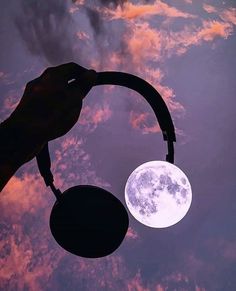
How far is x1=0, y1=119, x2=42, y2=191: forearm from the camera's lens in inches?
54.9

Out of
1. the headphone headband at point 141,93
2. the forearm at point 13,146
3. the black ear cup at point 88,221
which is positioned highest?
the forearm at point 13,146

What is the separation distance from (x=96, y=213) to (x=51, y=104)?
1177mm

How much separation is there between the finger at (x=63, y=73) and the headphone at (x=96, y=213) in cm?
51

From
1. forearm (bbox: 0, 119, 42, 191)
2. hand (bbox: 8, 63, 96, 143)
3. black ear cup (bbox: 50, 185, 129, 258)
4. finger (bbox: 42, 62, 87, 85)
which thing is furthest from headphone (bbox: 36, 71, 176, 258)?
forearm (bbox: 0, 119, 42, 191)

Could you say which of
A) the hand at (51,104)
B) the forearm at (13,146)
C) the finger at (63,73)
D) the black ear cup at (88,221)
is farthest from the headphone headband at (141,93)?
the forearm at (13,146)

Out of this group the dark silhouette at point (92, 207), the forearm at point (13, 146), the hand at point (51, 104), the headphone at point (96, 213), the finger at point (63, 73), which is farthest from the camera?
the headphone at point (96, 213)

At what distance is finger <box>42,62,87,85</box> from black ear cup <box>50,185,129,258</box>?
100 centimetres

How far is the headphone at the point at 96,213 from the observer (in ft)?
8.05

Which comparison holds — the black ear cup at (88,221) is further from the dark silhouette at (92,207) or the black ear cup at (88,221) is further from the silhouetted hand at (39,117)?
the silhouetted hand at (39,117)

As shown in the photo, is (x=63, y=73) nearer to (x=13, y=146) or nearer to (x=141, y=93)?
(x=13, y=146)

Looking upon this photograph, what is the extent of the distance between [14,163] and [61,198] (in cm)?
109

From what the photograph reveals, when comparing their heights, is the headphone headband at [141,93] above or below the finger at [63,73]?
below

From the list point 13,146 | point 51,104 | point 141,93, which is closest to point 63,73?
point 51,104

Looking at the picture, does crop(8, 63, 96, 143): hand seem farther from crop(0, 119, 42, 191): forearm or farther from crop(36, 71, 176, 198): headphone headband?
crop(36, 71, 176, 198): headphone headband
